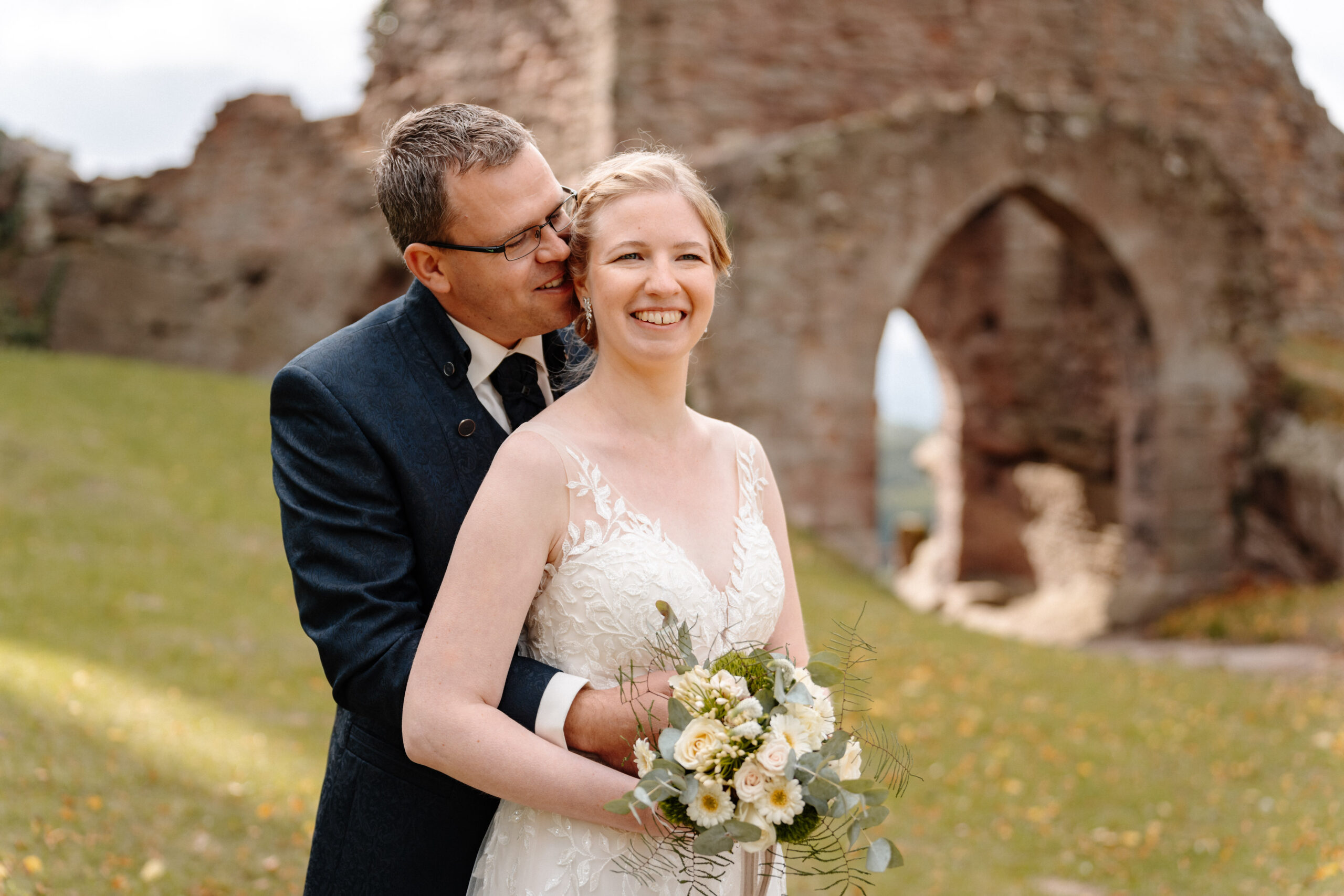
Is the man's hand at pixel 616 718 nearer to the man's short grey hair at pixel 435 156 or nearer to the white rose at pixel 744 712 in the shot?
the white rose at pixel 744 712

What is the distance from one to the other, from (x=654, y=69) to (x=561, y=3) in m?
1.38

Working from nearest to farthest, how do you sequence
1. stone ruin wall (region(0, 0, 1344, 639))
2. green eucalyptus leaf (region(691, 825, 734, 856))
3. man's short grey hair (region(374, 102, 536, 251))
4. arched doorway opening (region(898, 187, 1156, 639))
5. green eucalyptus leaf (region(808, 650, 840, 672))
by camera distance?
green eucalyptus leaf (region(691, 825, 734, 856)), green eucalyptus leaf (region(808, 650, 840, 672)), man's short grey hair (region(374, 102, 536, 251)), stone ruin wall (region(0, 0, 1344, 639)), arched doorway opening (region(898, 187, 1156, 639))

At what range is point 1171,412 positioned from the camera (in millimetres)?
11086

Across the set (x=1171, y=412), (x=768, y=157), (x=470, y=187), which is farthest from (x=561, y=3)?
(x=470, y=187)

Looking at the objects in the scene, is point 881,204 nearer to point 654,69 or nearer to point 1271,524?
point 654,69

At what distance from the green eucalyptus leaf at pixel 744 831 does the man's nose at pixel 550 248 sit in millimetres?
976

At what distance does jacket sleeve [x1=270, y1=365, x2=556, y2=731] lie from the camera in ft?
5.61

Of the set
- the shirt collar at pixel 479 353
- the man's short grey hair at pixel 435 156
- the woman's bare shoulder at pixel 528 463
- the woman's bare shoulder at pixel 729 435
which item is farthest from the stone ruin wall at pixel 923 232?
the woman's bare shoulder at pixel 528 463

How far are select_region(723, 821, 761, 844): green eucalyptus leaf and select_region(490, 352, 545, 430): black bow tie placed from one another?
817 millimetres

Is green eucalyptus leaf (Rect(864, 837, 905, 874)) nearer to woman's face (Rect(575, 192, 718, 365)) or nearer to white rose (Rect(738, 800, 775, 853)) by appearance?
white rose (Rect(738, 800, 775, 853))

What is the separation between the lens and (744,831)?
1.52 meters

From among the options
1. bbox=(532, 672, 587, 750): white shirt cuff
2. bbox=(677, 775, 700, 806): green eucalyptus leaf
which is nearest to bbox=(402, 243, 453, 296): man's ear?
bbox=(532, 672, 587, 750): white shirt cuff

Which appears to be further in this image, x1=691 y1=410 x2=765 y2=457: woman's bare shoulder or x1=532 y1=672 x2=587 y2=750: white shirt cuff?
x1=691 y1=410 x2=765 y2=457: woman's bare shoulder

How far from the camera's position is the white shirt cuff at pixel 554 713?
1.67 m
